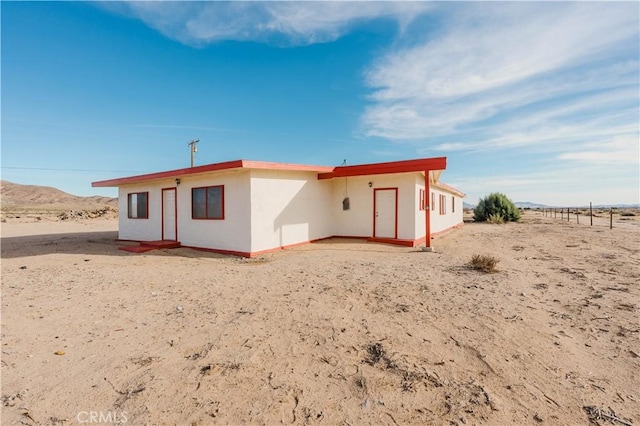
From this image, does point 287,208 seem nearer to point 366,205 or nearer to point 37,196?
point 366,205

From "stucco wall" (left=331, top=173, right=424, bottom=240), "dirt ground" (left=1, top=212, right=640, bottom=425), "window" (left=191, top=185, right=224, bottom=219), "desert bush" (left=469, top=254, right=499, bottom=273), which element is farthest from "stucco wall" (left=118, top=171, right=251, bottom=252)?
"desert bush" (left=469, top=254, right=499, bottom=273)

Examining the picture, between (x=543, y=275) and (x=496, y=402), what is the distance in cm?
537

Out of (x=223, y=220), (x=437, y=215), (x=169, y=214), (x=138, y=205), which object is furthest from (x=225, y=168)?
(x=437, y=215)

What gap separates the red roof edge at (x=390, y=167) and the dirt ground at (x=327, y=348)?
438 cm

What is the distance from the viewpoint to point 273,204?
431 inches

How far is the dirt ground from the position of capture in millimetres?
2725

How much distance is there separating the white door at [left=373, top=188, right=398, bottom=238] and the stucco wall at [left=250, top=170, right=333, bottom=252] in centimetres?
212

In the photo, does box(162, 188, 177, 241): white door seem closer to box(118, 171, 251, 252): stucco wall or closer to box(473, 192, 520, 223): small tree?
box(118, 171, 251, 252): stucco wall

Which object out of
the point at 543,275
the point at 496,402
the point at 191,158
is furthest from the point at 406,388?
the point at 191,158

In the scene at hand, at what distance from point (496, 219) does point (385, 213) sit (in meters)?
17.0

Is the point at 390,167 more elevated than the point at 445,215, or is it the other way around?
the point at 390,167

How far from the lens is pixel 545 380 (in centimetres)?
306

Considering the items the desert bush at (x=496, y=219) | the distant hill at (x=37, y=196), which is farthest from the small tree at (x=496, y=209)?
the distant hill at (x=37, y=196)

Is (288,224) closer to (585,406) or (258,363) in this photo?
(258,363)
